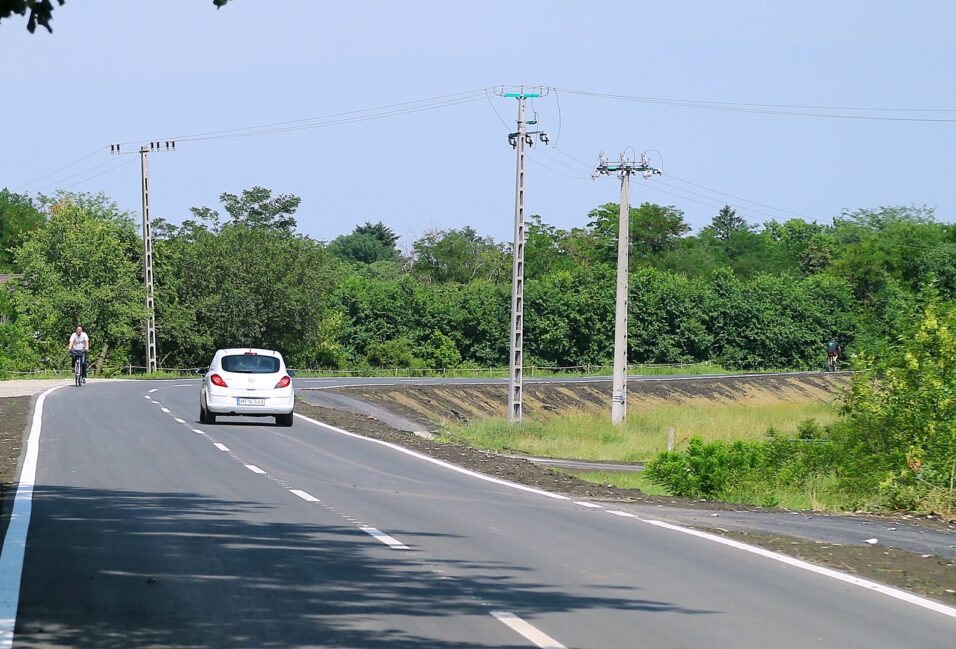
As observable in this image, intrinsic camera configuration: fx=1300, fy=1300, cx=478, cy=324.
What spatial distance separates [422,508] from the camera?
14008 millimetres

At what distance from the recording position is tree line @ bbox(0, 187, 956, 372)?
67.0 metres

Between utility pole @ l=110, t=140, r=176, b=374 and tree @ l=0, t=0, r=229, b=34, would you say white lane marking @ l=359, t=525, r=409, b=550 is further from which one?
utility pole @ l=110, t=140, r=176, b=374

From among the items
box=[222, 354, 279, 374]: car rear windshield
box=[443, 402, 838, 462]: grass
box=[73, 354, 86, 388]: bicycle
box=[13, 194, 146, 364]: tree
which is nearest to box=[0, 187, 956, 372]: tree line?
box=[13, 194, 146, 364]: tree

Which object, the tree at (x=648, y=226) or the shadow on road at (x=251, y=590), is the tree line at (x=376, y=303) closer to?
the tree at (x=648, y=226)

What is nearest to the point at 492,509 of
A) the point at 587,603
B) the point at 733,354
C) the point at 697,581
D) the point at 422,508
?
the point at 422,508

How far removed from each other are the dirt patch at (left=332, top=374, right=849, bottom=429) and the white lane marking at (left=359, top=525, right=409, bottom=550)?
2671 centimetres

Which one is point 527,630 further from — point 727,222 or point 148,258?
point 727,222

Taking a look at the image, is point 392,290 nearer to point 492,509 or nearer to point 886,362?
point 886,362

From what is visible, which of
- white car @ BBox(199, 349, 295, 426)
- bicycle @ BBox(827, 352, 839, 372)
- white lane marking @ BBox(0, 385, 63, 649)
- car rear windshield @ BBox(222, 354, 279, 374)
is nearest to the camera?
white lane marking @ BBox(0, 385, 63, 649)

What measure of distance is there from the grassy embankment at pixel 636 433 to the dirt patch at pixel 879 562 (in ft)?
17.6

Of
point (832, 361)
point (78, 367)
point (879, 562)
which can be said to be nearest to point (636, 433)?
point (78, 367)

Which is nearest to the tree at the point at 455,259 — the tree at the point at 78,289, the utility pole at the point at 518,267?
the tree at the point at 78,289

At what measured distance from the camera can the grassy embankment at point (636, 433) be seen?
91.4 ft

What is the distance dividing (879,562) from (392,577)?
4405mm
